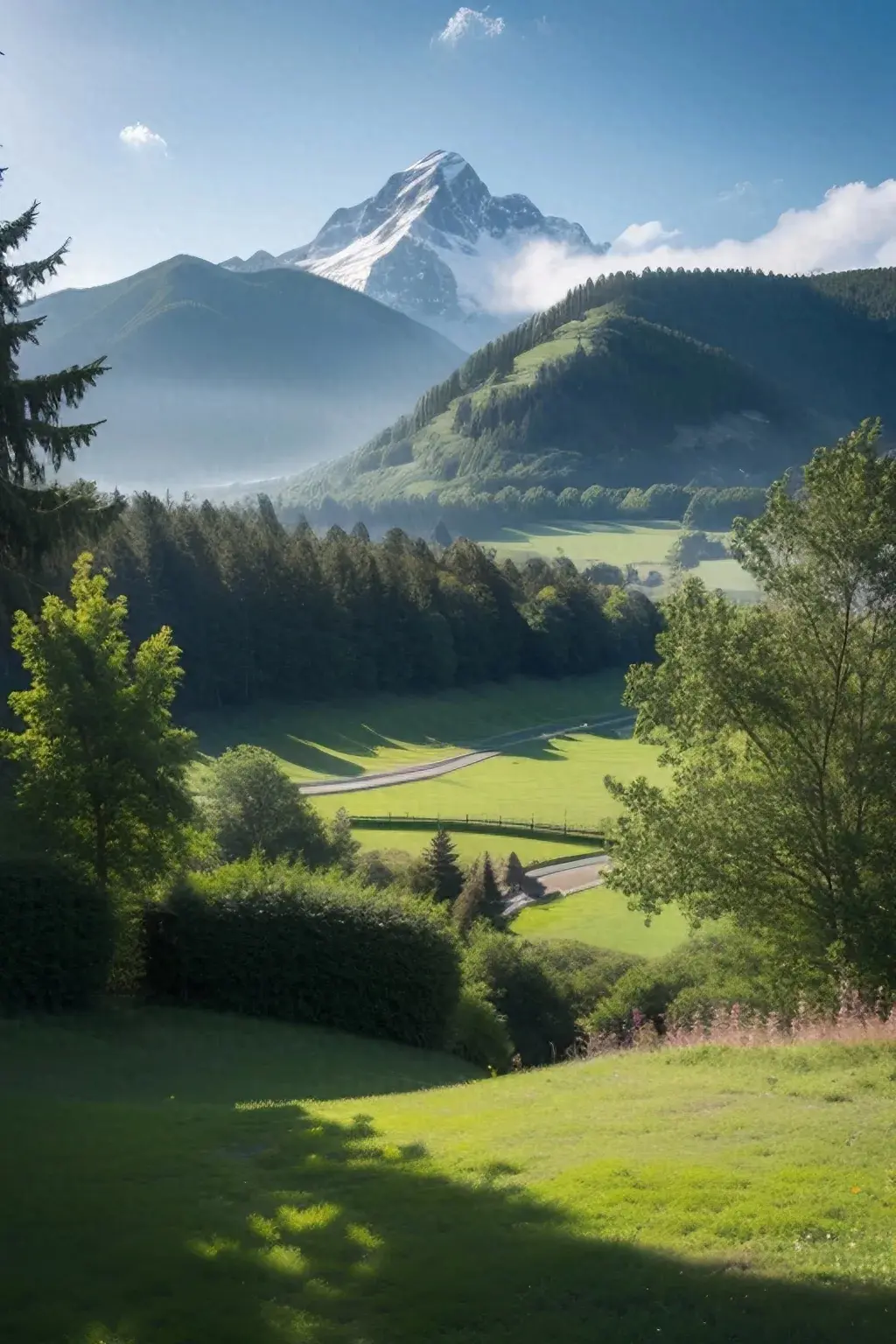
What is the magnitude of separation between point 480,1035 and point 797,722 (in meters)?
12.2

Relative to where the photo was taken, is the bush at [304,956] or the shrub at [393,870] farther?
the shrub at [393,870]

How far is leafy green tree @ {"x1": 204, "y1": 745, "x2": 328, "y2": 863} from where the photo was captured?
169 feet

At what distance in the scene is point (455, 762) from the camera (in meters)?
93.3

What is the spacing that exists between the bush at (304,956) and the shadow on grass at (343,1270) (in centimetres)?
1316

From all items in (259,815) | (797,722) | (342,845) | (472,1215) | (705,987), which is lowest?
(342,845)

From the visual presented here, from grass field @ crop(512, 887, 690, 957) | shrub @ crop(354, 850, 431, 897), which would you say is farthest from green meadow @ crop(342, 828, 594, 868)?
grass field @ crop(512, 887, 690, 957)

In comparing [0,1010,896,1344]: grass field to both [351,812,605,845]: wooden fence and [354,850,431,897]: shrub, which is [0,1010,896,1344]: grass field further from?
[351,812,605,845]: wooden fence

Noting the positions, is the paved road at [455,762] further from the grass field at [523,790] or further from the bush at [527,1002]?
the bush at [527,1002]

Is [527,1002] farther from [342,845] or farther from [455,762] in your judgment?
[455,762]

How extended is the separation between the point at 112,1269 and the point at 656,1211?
409 cm

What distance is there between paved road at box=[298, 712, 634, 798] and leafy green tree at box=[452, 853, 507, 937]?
921 inches

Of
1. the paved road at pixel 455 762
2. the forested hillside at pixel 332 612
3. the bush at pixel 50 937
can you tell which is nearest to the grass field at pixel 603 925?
the paved road at pixel 455 762

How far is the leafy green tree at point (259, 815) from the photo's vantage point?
51406 millimetres

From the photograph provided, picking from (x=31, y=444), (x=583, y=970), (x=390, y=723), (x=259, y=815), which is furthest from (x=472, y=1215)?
(x=390, y=723)
